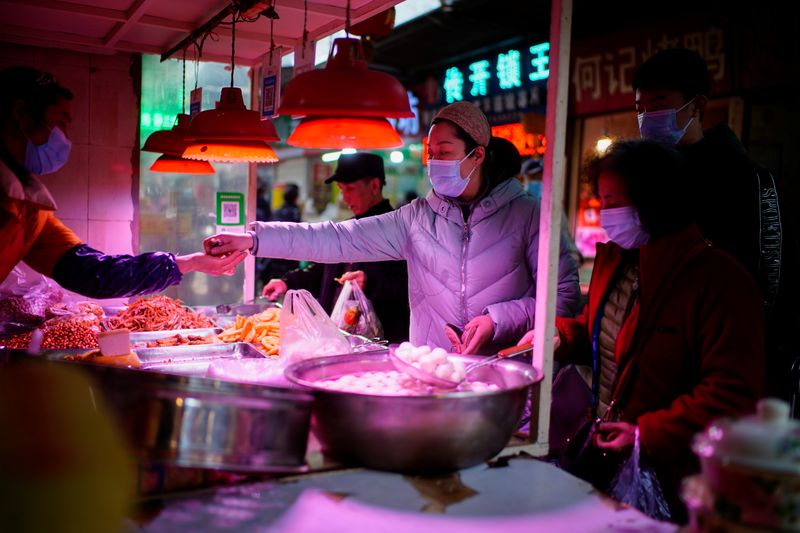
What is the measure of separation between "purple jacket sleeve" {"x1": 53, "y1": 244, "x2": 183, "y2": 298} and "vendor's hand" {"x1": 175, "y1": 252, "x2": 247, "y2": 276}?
0.26 ft

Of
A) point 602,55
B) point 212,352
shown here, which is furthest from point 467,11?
point 212,352

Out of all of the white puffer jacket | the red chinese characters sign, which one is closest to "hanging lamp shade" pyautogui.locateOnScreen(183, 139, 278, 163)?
the white puffer jacket

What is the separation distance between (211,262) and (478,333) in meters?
1.31

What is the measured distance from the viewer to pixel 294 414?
152 centimetres

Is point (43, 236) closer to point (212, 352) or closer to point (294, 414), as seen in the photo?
point (212, 352)

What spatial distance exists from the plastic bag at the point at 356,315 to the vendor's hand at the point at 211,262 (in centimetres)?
63

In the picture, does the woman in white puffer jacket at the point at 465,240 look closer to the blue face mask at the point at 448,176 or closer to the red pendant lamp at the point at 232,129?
the blue face mask at the point at 448,176

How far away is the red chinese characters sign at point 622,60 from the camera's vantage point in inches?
242

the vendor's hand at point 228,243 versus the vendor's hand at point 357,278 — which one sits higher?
the vendor's hand at point 228,243

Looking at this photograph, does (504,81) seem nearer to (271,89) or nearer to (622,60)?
(622,60)

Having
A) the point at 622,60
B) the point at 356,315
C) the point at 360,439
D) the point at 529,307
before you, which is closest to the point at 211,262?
the point at 356,315

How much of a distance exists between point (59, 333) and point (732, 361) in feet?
9.23

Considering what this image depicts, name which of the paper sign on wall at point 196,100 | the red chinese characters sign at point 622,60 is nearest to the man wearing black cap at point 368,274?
the paper sign on wall at point 196,100

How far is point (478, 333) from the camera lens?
97.2 inches
